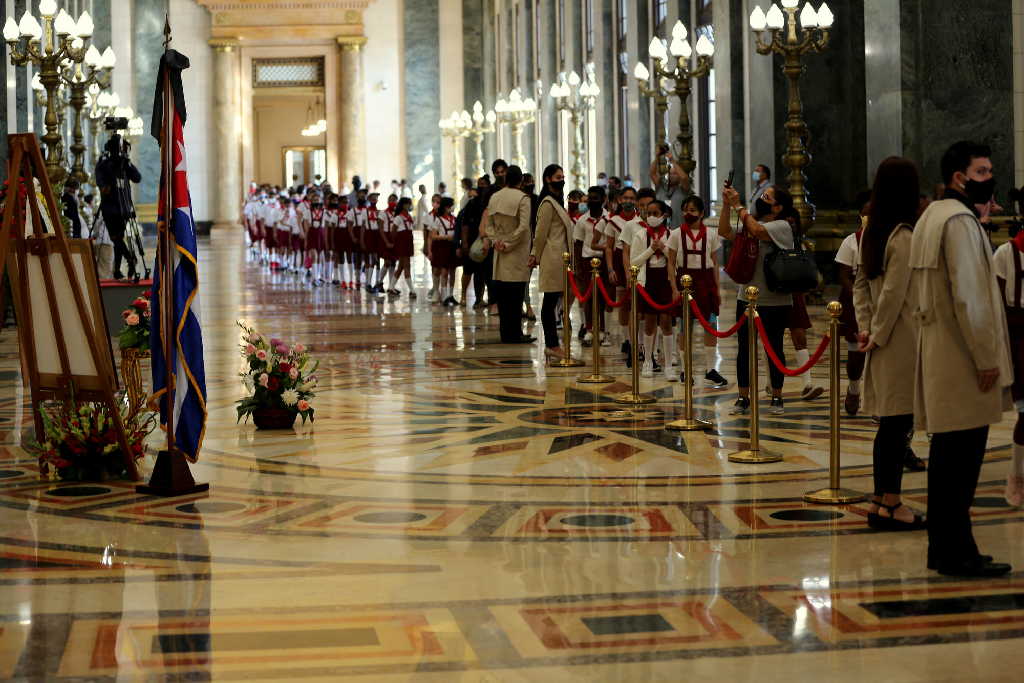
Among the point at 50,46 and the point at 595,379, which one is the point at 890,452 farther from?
the point at 50,46

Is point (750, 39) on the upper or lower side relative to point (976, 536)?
upper

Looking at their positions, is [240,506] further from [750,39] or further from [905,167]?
[750,39]

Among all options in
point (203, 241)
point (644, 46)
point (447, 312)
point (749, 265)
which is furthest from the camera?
point (203, 241)

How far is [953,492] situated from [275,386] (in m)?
5.34

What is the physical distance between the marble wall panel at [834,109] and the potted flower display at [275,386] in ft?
43.8

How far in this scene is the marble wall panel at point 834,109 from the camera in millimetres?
21984

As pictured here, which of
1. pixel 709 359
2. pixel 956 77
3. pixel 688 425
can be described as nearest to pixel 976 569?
pixel 688 425

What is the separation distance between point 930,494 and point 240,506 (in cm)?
344

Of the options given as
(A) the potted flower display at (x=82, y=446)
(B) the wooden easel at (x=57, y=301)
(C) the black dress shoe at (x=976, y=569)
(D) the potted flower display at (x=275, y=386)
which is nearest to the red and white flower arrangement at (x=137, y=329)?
(D) the potted flower display at (x=275, y=386)

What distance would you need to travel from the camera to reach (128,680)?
15.5 ft

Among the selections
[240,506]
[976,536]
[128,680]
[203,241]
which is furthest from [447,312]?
[203,241]

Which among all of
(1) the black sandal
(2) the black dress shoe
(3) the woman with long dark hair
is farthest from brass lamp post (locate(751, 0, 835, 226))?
(2) the black dress shoe

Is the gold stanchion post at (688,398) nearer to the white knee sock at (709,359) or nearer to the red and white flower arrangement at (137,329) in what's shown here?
the white knee sock at (709,359)

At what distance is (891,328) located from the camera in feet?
21.5
